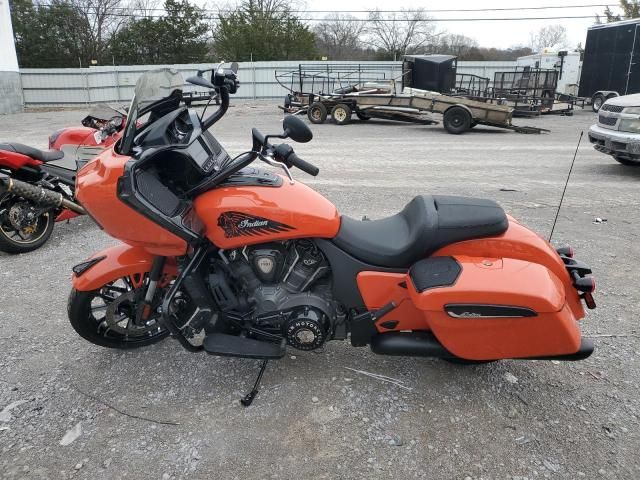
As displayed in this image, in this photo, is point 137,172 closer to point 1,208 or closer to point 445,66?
point 1,208

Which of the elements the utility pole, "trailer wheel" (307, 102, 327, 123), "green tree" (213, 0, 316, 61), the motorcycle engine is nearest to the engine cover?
the motorcycle engine

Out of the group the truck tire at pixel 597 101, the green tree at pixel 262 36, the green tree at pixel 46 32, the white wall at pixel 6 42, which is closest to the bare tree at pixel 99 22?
the green tree at pixel 46 32

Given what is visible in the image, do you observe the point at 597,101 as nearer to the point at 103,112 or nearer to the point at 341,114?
the point at 341,114

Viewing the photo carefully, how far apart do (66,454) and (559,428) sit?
2.50m

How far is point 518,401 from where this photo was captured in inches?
113

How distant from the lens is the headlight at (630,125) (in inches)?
313

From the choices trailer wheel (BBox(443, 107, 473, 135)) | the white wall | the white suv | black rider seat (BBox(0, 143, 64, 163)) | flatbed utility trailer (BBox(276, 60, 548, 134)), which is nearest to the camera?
black rider seat (BBox(0, 143, 64, 163))

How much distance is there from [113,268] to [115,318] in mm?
376

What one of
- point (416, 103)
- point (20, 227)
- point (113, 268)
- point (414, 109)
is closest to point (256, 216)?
point (113, 268)

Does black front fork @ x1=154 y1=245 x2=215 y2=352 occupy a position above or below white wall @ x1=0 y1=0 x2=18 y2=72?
below

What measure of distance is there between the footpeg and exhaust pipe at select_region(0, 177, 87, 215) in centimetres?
259

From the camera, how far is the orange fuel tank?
2604mm

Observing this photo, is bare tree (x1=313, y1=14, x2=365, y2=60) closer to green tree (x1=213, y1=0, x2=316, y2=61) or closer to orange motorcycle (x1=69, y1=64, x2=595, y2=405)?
green tree (x1=213, y1=0, x2=316, y2=61)

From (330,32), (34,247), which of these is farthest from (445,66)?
(330,32)
